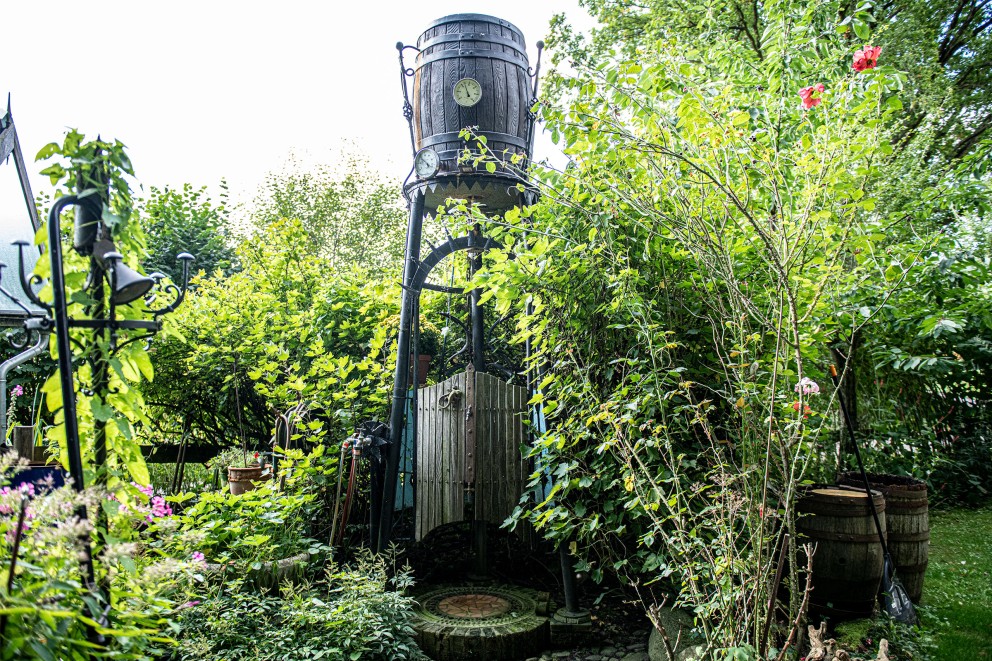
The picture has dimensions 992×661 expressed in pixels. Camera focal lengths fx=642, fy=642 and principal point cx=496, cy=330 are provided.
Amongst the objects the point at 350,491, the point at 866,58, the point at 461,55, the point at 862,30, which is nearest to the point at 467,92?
the point at 461,55

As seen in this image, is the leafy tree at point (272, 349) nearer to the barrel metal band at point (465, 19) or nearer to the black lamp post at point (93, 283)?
the barrel metal band at point (465, 19)

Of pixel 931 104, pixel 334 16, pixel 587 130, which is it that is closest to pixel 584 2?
pixel 931 104

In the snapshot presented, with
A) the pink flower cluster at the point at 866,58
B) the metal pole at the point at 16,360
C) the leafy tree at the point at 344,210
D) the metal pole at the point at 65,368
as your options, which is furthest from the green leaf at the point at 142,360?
the leafy tree at the point at 344,210

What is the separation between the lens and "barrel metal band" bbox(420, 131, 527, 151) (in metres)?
4.37

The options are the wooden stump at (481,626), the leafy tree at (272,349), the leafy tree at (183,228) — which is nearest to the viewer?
the wooden stump at (481,626)

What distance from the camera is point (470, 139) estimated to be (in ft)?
14.1

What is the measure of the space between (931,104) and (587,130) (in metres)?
7.12

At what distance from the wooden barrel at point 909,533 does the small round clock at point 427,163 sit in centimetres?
327

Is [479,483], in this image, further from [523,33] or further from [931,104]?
[931,104]

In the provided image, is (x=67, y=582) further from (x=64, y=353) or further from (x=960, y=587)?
(x=960, y=587)

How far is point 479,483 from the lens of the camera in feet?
13.1

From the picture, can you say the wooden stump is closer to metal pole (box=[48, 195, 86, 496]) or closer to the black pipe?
the black pipe

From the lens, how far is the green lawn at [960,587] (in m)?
3.01

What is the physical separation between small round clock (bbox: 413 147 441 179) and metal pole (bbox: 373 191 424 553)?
141 millimetres
